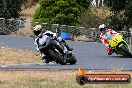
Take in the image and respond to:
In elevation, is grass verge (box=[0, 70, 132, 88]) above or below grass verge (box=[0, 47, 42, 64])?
above

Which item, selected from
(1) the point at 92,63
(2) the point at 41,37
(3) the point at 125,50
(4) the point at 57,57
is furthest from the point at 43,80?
(3) the point at 125,50

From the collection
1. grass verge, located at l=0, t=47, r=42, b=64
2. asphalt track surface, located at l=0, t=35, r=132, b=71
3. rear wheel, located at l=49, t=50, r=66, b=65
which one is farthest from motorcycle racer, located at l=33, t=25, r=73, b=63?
grass verge, located at l=0, t=47, r=42, b=64

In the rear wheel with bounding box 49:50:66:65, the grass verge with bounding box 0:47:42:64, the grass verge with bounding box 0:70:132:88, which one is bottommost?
the grass verge with bounding box 0:47:42:64

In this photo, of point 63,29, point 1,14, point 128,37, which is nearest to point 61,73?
point 128,37

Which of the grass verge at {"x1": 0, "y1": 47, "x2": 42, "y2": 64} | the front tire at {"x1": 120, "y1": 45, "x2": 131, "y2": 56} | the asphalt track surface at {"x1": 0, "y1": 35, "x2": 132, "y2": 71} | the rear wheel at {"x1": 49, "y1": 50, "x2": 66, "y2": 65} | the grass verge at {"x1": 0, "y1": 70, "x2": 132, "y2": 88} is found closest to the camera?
the grass verge at {"x1": 0, "y1": 70, "x2": 132, "y2": 88}

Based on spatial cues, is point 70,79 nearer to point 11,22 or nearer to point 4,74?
point 4,74

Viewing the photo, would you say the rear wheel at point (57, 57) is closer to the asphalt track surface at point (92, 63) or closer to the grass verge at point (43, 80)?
the asphalt track surface at point (92, 63)

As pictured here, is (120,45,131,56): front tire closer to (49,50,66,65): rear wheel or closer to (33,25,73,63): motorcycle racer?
(33,25,73,63): motorcycle racer

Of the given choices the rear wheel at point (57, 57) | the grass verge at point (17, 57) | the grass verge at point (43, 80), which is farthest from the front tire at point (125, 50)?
the grass verge at point (43, 80)

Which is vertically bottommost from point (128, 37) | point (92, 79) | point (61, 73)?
point (128, 37)

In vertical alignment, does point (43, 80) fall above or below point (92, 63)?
above

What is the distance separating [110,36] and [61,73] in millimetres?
9014

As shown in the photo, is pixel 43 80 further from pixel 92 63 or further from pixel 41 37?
pixel 92 63

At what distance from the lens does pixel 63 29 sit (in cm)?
4244
